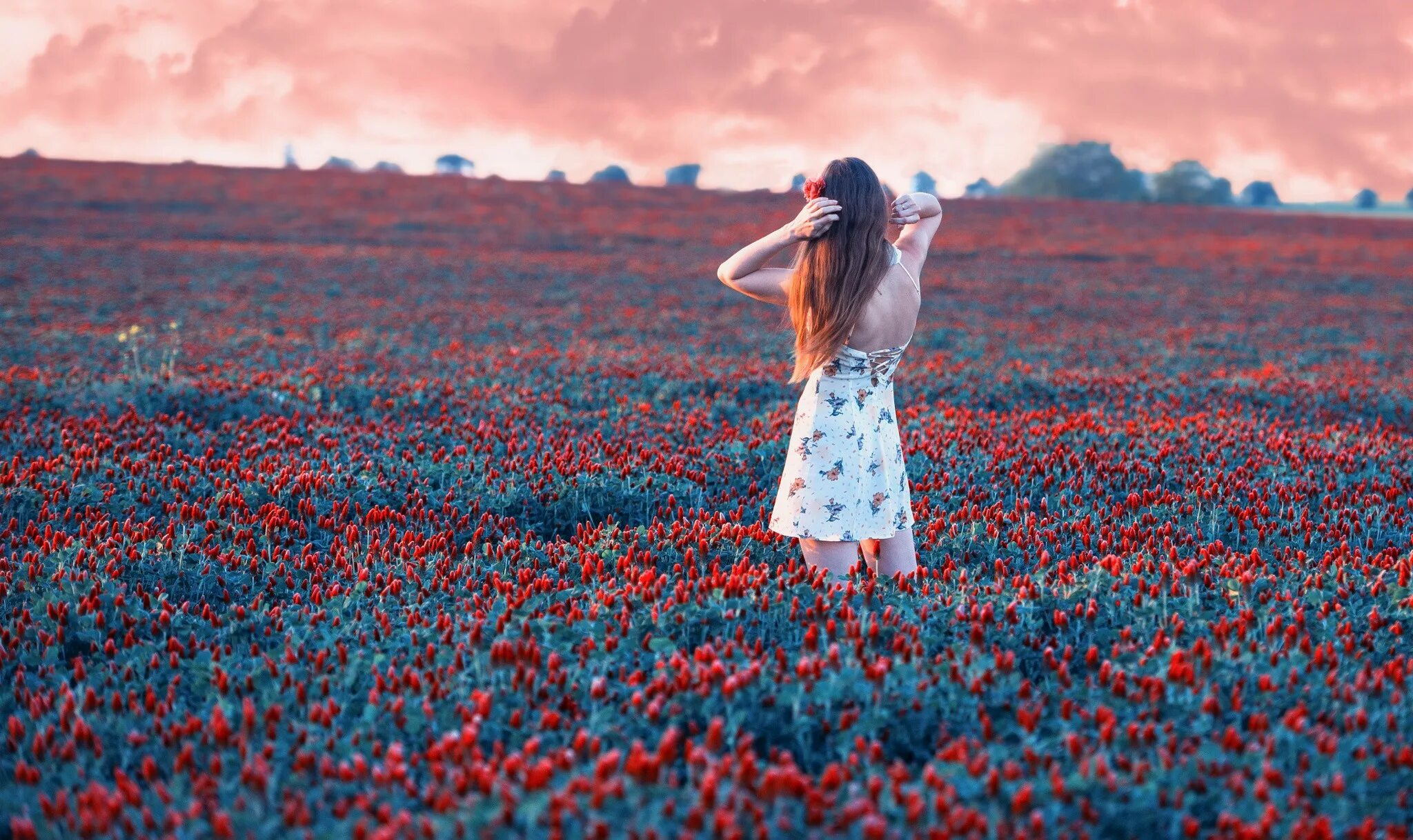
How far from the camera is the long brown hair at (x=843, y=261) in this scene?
4.56 m

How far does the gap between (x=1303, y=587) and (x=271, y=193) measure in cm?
4985

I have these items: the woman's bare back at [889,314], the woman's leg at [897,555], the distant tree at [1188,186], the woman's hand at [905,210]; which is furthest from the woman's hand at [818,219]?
the distant tree at [1188,186]

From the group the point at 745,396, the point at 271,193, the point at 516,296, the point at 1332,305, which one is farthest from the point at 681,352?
the point at 271,193

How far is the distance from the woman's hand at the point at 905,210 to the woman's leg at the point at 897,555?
1.61m

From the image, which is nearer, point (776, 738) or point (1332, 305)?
point (776, 738)

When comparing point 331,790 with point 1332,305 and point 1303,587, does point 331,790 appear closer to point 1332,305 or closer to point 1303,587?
point 1303,587

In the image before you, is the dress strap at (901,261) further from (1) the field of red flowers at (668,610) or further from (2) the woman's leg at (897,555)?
(1) the field of red flowers at (668,610)

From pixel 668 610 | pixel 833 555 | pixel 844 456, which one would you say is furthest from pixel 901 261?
pixel 668 610

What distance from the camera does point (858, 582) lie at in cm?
511

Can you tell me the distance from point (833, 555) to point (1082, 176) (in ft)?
233

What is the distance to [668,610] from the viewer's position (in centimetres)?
467

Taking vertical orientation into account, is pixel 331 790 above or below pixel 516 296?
below

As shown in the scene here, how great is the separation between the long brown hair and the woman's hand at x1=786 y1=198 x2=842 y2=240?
0.15 feet

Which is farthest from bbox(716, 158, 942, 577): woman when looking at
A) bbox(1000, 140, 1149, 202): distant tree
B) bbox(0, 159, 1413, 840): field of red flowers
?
bbox(1000, 140, 1149, 202): distant tree
